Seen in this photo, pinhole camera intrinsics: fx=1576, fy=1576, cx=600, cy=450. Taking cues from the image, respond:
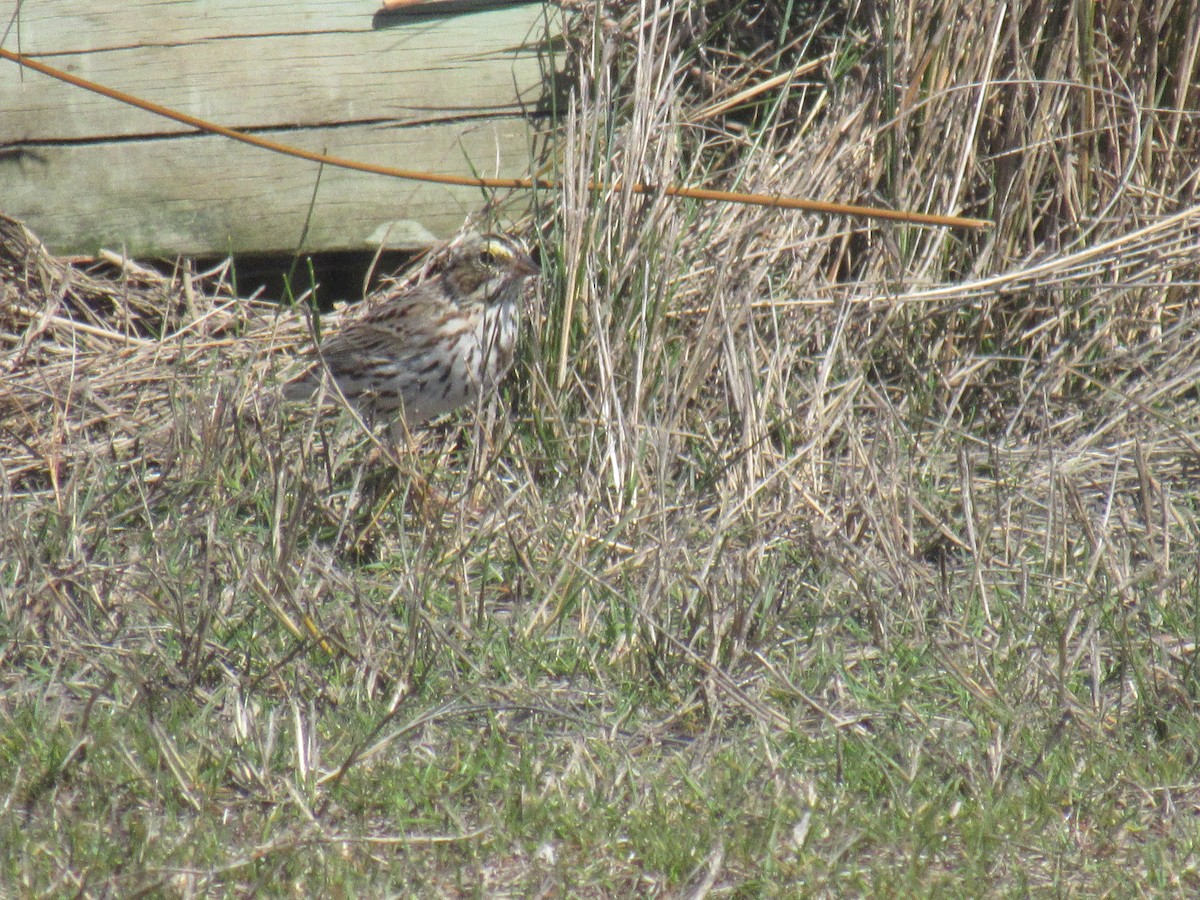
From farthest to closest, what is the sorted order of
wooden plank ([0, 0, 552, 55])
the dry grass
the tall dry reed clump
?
1. wooden plank ([0, 0, 552, 55])
2. the tall dry reed clump
3. the dry grass

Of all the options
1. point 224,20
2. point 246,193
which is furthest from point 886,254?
point 224,20

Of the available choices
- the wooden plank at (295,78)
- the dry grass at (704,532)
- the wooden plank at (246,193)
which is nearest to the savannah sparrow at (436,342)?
the dry grass at (704,532)

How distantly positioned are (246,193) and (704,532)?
2409 mm

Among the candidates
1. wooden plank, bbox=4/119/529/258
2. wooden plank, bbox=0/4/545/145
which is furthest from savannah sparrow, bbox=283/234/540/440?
wooden plank, bbox=0/4/545/145

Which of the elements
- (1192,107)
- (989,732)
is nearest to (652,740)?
(989,732)

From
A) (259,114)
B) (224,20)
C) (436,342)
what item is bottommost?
(436,342)

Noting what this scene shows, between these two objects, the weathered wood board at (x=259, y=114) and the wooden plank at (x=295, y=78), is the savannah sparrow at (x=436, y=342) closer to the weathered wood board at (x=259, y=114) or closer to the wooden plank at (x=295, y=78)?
the weathered wood board at (x=259, y=114)

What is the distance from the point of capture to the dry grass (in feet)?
9.68

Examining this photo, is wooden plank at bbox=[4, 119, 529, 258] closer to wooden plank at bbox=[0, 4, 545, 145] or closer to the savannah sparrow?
wooden plank at bbox=[0, 4, 545, 145]

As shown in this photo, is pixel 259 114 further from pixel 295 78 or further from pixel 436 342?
pixel 436 342

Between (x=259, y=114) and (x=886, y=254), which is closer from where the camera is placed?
(x=886, y=254)

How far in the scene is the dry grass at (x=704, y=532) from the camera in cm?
295

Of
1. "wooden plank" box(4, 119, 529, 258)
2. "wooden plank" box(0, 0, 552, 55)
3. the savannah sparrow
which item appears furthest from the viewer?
"wooden plank" box(4, 119, 529, 258)

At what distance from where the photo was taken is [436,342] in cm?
534
